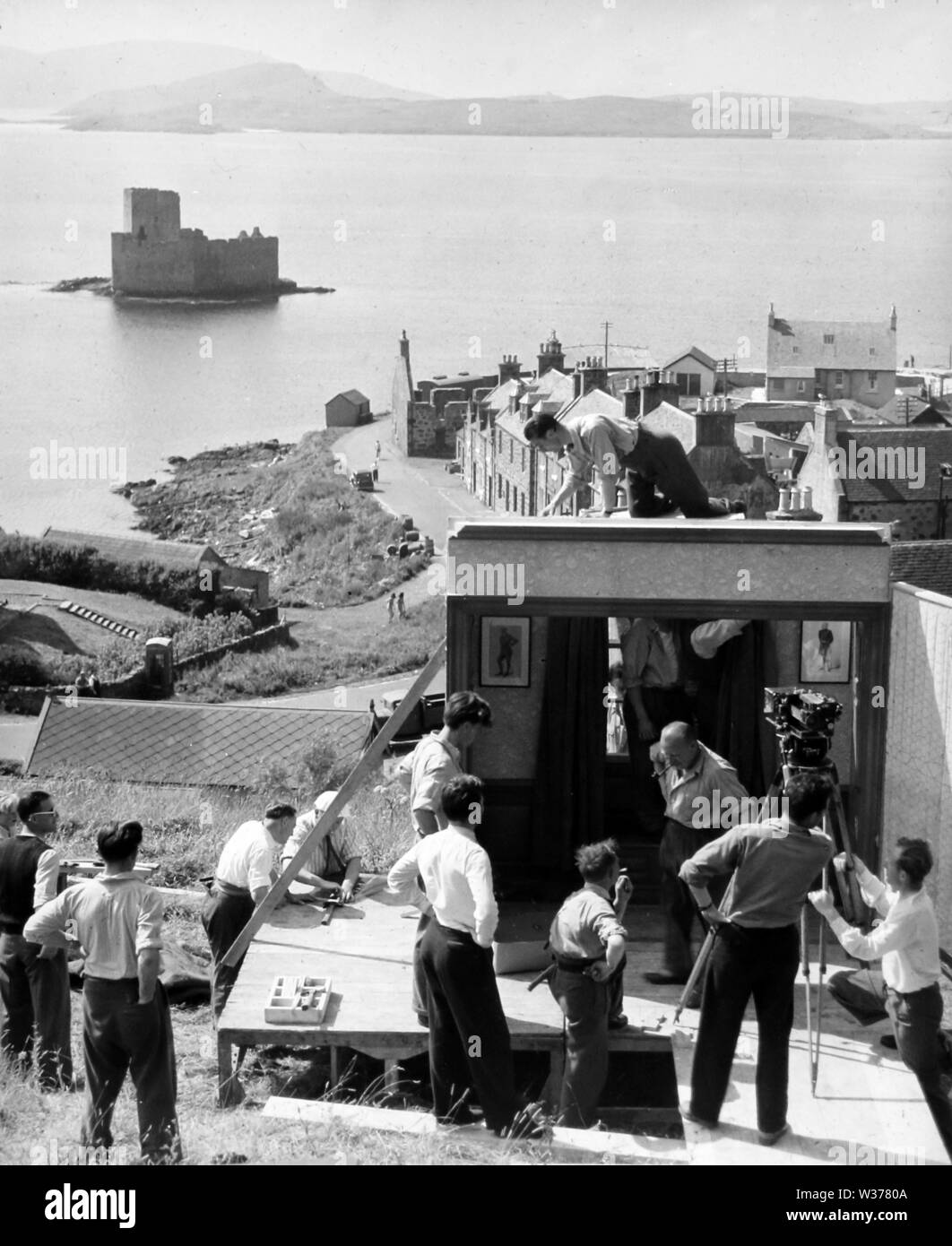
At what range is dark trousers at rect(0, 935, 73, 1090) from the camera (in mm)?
7742

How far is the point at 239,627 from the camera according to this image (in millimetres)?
61312

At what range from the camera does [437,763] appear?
7.81 meters

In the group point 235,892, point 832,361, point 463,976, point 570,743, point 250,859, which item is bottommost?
point 235,892

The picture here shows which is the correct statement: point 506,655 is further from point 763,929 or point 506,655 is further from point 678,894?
point 763,929

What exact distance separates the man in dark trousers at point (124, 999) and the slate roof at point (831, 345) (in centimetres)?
8682

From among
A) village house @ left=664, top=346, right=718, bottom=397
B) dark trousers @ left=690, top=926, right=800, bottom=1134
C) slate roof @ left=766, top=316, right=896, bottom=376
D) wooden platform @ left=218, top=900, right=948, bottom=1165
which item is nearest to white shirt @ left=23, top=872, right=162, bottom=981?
wooden platform @ left=218, top=900, right=948, bottom=1165

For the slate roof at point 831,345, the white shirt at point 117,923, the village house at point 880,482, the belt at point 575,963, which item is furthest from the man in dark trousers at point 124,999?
the slate roof at point 831,345

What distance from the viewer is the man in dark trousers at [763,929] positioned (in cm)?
650

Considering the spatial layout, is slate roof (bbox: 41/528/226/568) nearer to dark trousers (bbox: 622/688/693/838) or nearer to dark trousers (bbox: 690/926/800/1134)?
dark trousers (bbox: 622/688/693/838)

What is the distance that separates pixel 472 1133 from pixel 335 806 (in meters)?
2.50

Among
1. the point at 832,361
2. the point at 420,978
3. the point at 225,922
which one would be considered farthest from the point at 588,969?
the point at 832,361

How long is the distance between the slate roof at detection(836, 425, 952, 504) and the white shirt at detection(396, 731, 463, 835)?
32956mm

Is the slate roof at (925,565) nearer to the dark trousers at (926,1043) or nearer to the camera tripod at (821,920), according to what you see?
the camera tripod at (821,920)
